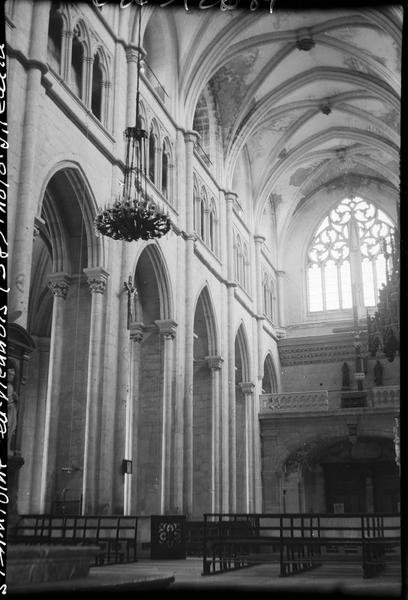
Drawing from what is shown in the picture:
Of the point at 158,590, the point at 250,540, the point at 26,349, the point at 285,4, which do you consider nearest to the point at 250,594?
the point at 158,590

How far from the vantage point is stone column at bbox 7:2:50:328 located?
10719 millimetres

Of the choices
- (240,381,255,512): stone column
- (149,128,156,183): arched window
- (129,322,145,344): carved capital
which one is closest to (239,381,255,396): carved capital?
(240,381,255,512): stone column

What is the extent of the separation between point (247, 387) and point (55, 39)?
14597 mm

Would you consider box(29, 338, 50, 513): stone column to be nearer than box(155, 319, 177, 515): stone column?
No

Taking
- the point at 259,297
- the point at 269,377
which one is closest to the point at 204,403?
the point at 259,297

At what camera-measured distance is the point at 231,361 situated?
22.9 meters

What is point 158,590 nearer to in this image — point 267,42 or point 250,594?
point 250,594

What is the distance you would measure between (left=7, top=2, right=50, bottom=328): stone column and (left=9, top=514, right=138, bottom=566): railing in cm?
298

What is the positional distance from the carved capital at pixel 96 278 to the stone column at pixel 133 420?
361 cm

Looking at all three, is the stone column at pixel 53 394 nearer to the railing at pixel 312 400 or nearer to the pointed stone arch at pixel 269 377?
the railing at pixel 312 400

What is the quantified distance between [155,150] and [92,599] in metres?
14.9

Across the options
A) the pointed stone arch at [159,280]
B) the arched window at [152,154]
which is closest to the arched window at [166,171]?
the arched window at [152,154]

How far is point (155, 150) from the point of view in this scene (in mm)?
18469

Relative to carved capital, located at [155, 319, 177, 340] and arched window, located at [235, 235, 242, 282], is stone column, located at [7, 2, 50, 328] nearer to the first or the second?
carved capital, located at [155, 319, 177, 340]
